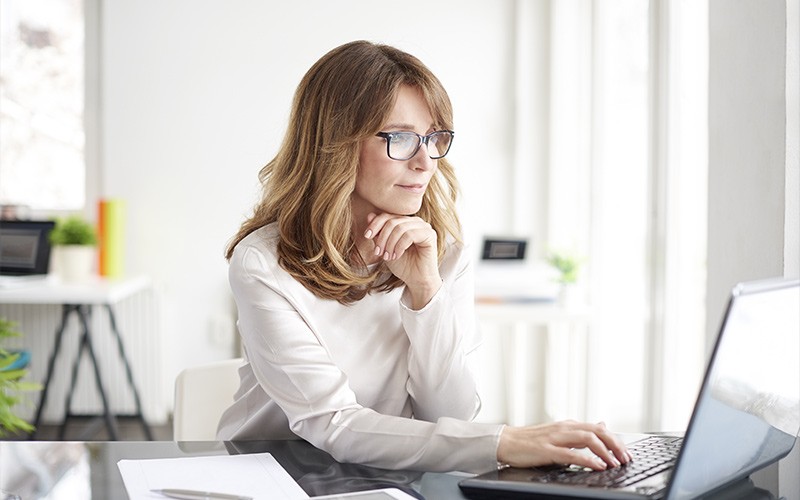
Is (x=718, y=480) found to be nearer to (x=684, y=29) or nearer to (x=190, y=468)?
(x=190, y=468)

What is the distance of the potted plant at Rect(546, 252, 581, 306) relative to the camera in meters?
3.69

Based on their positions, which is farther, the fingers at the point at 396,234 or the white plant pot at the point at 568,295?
the white plant pot at the point at 568,295

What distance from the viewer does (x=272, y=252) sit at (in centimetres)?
158

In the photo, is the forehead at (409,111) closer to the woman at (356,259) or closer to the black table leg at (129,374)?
the woman at (356,259)

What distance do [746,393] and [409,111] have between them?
77 centimetres

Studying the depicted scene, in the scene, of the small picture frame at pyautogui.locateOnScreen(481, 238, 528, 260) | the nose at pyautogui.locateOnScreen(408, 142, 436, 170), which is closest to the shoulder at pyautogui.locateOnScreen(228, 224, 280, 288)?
the nose at pyautogui.locateOnScreen(408, 142, 436, 170)

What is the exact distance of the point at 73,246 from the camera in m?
4.14

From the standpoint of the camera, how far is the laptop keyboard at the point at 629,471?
1089mm

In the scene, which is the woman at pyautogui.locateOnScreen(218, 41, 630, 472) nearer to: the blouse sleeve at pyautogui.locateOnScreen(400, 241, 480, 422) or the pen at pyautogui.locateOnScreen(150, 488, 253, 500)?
the blouse sleeve at pyautogui.locateOnScreen(400, 241, 480, 422)

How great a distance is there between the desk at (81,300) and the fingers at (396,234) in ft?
8.28

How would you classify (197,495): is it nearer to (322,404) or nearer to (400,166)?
(322,404)

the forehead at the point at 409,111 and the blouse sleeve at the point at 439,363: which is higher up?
the forehead at the point at 409,111

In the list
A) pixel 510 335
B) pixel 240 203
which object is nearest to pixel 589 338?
pixel 510 335

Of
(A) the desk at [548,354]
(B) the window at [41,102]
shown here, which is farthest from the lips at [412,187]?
(B) the window at [41,102]
